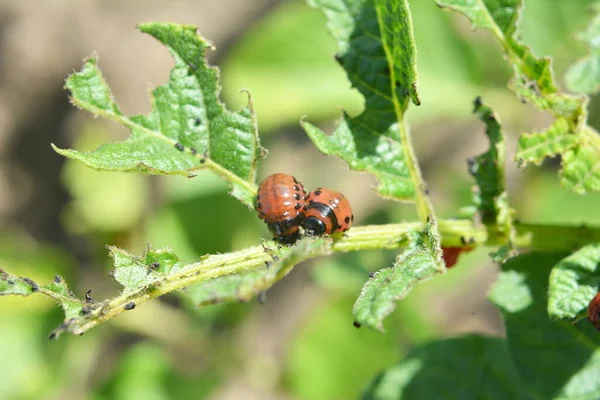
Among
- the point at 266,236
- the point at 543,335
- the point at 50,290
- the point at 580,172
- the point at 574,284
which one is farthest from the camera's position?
the point at 266,236

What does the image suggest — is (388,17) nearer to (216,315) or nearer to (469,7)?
(469,7)

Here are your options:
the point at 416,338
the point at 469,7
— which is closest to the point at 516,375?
the point at 469,7

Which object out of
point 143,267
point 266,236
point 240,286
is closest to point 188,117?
point 143,267

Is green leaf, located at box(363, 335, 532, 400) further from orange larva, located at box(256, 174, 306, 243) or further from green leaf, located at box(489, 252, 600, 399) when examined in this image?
orange larva, located at box(256, 174, 306, 243)

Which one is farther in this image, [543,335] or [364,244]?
[543,335]

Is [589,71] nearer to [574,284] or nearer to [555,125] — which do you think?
[555,125]

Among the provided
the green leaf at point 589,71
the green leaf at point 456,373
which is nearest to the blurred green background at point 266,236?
the green leaf at point 456,373
